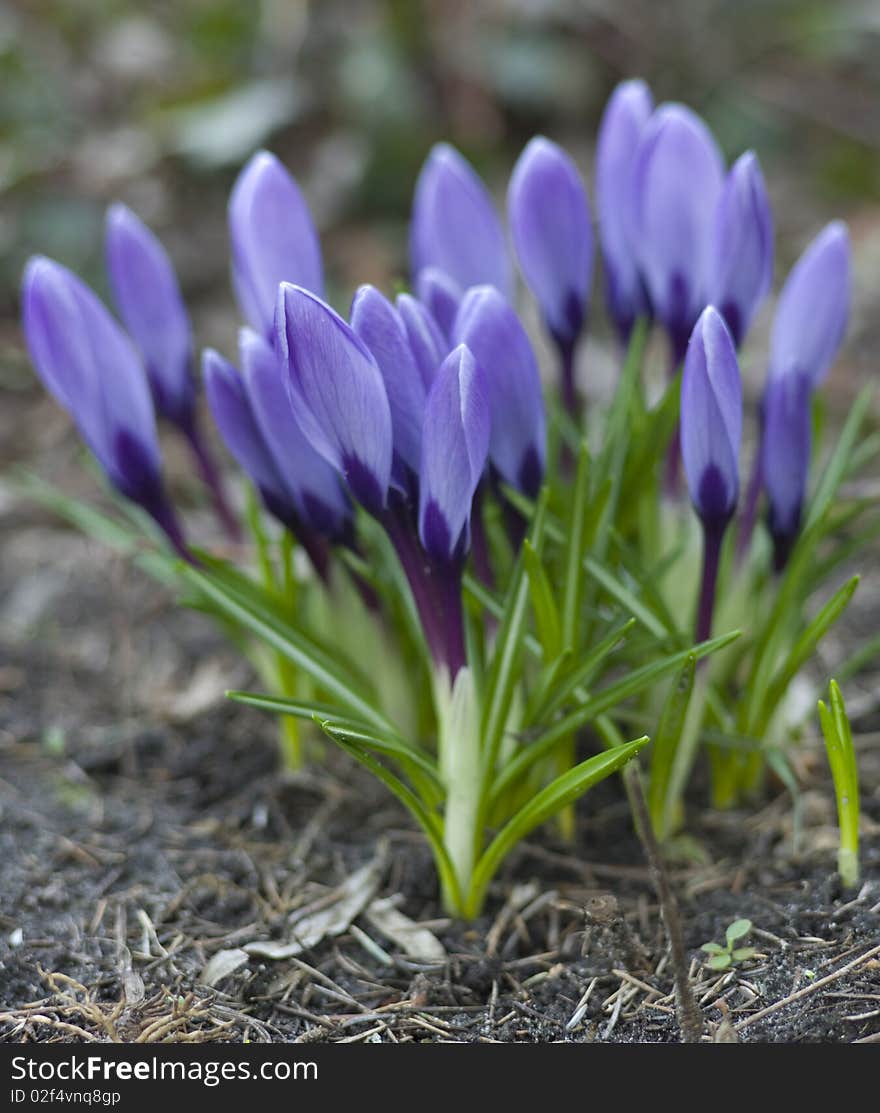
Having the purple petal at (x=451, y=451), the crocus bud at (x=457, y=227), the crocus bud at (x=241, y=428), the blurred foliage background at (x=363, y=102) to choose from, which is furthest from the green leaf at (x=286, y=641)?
the blurred foliage background at (x=363, y=102)

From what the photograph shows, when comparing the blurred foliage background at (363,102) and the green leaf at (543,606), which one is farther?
the blurred foliage background at (363,102)

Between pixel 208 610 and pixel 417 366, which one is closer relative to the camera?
pixel 417 366

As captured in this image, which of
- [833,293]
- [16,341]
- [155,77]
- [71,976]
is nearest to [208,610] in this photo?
[71,976]

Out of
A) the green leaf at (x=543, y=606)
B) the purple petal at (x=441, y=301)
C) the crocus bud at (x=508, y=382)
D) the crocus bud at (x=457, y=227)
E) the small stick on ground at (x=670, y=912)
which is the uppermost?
the crocus bud at (x=457, y=227)

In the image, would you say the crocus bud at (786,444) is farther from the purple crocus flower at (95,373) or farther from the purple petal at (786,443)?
the purple crocus flower at (95,373)

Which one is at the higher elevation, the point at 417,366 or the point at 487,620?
the point at 417,366

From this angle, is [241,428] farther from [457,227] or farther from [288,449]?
[457,227]

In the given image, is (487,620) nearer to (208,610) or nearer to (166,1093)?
(208,610)

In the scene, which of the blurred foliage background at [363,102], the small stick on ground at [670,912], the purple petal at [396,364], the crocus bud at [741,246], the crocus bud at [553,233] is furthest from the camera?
the blurred foliage background at [363,102]
